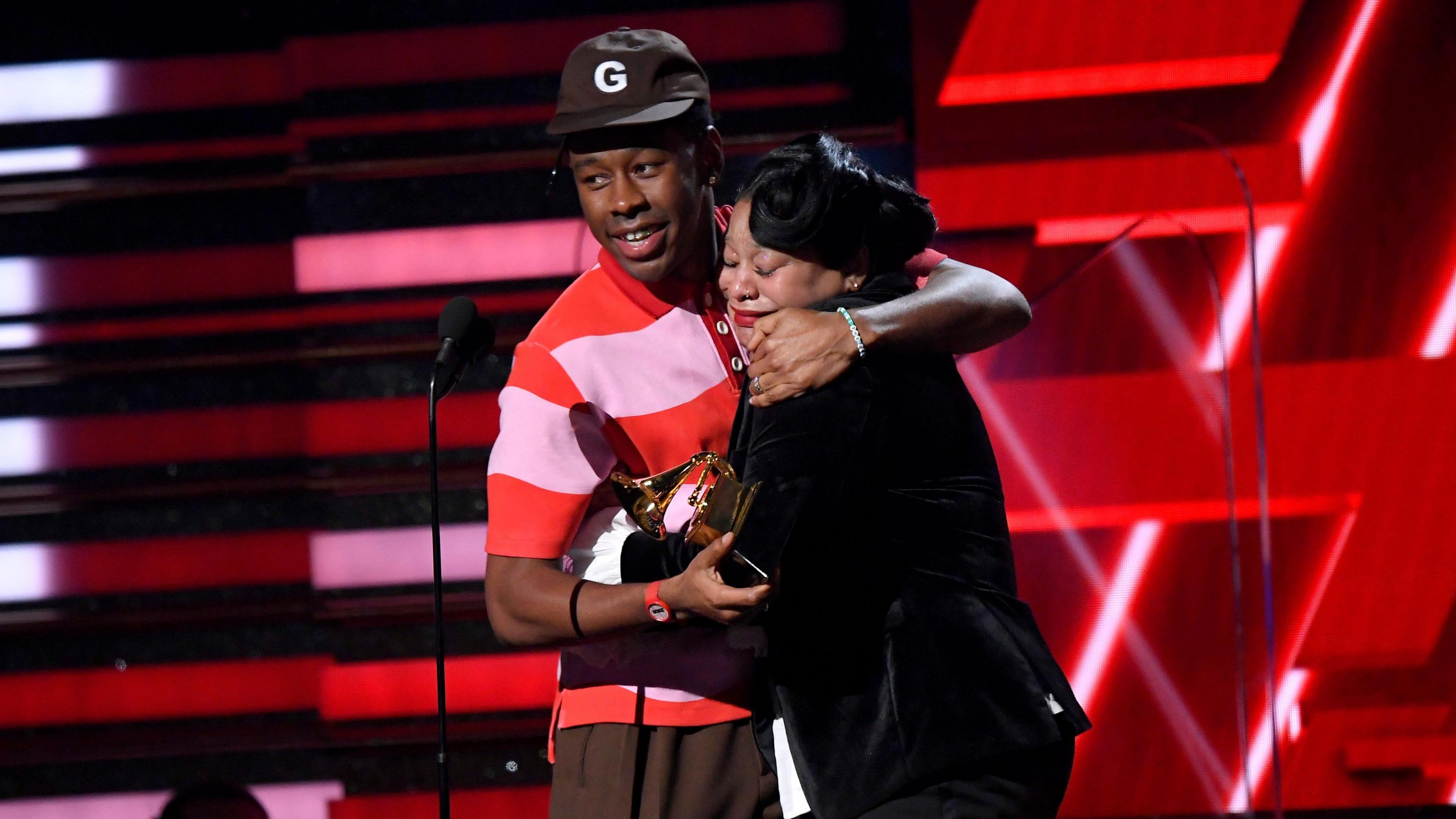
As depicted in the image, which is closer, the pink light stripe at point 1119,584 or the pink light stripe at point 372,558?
the pink light stripe at point 1119,584

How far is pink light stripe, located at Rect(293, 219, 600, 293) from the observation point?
135 inches

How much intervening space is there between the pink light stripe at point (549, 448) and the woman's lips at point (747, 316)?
272 mm

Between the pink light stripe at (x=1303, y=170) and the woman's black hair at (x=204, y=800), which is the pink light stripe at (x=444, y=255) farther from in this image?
the pink light stripe at (x=1303, y=170)

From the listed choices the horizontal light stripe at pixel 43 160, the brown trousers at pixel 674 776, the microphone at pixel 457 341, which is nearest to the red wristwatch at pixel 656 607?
the brown trousers at pixel 674 776

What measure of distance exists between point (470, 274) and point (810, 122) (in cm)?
98

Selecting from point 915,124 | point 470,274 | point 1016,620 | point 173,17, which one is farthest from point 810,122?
point 1016,620

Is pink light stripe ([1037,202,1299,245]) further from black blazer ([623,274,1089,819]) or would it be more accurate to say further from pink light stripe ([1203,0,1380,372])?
black blazer ([623,274,1089,819])

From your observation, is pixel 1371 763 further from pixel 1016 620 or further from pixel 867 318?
pixel 867 318

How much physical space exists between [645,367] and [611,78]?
0.41 m

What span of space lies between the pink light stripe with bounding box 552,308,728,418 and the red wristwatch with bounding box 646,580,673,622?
0.28m

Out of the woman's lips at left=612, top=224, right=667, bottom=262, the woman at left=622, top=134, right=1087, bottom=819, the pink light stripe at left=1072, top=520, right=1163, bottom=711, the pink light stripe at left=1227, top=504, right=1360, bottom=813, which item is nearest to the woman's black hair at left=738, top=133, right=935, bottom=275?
the woman at left=622, top=134, right=1087, bottom=819

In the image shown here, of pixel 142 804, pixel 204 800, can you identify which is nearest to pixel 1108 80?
pixel 204 800

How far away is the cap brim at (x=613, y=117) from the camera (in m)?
1.81

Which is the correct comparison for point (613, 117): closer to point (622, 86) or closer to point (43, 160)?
point (622, 86)
